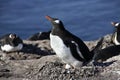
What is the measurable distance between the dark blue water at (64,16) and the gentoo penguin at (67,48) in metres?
12.6

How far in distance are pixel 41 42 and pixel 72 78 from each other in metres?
6.11

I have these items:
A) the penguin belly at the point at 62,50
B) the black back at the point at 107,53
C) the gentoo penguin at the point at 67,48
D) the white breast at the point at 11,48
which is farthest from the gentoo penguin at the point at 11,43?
the penguin belly at the point at 62,50

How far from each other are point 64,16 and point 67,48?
1655 cm

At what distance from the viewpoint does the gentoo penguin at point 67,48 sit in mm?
11664

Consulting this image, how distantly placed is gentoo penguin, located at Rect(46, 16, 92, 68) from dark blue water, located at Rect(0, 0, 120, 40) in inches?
495

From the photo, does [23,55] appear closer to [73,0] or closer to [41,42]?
[41,42]

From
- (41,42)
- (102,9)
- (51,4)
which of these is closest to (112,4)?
(102,9)

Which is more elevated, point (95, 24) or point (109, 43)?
point (109, 43)

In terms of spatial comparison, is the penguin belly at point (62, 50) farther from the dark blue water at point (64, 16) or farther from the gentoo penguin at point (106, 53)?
the dark blue water at point (64, 16)

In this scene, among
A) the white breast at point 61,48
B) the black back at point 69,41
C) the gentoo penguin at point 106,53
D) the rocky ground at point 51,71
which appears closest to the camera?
the rocky ground at point 51,71

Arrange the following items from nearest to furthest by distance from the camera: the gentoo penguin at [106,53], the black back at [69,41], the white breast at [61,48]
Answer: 1. the white breast at [61,48]
2. the black back at [69,41]
3. the gentoo penguin at [106,53]

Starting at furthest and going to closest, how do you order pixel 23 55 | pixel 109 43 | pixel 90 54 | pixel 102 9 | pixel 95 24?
1. pixel 102 9
2. pixel 95 24
3. pixel 109 43
4. pixel 23 55
5. pixel 90 54

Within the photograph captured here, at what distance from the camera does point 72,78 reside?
11.2 metres

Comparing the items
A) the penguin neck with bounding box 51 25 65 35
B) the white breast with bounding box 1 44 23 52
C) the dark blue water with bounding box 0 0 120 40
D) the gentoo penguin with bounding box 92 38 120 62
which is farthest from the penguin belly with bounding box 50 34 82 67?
the dark blue water with bounding box 0 0 120 40
